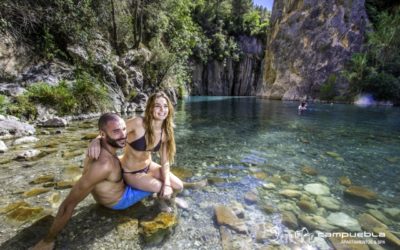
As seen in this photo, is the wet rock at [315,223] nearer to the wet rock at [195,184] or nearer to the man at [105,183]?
the wet rock at [195,184]

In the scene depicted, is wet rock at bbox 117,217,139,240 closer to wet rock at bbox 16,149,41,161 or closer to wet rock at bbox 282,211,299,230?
wet rock at bbox 282,211,299,230

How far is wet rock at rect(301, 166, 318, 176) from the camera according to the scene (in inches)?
183

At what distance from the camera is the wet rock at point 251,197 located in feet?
11.2

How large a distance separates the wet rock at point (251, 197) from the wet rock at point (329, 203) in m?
0.94

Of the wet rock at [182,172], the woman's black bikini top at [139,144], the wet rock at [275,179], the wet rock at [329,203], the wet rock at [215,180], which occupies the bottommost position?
the wet rock at [329,203]

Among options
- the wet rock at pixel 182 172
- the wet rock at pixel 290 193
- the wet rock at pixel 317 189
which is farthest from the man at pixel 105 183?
the wet rock at pixel 317 189

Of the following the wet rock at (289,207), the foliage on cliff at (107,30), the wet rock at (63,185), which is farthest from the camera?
the foliage on cliff at (107,30)

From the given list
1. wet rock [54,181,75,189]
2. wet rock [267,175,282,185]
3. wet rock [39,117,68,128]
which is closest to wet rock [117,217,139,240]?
wet rock [54,181,75,189]

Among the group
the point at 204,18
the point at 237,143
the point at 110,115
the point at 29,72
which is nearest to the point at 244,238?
the point at 110,115

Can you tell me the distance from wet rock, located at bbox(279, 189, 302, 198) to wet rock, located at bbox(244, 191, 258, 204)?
47 centimetres

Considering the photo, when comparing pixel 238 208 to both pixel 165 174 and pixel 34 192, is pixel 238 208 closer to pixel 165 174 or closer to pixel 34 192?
pixel 165 174

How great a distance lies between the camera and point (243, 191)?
3.74 meters

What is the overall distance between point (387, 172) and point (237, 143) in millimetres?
3549

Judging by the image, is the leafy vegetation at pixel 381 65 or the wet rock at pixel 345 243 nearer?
the wet rock at pixel 345 243
